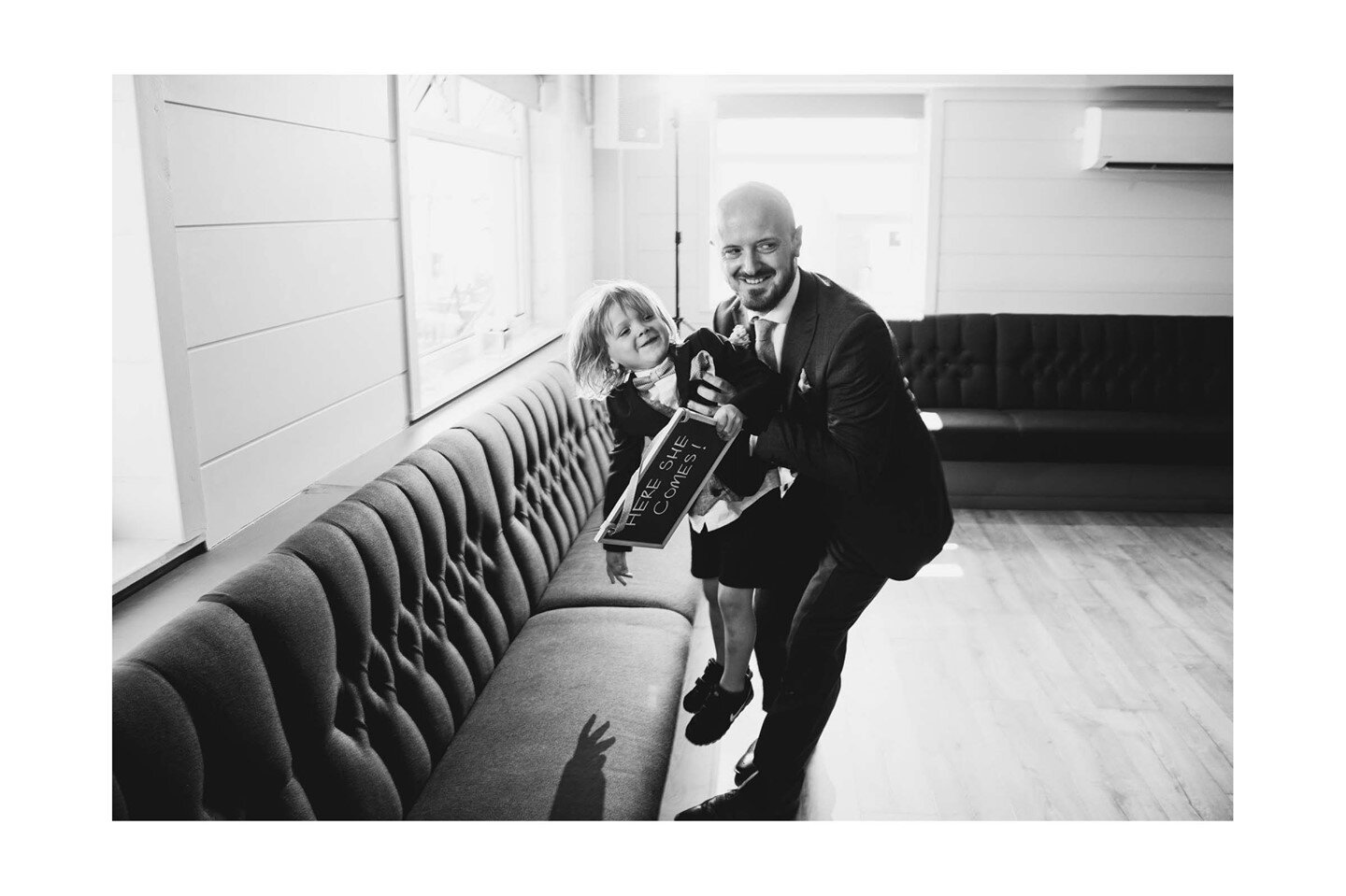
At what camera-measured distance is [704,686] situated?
2012 mm

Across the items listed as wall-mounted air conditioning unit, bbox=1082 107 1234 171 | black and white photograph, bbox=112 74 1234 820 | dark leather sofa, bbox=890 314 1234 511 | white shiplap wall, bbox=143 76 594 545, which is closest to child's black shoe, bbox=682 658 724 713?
black and white photograph, bbox=112 74 1234 820

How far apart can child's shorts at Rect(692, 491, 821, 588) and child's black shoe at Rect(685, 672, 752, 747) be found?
25 centimetres

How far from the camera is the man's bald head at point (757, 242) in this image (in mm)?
1352

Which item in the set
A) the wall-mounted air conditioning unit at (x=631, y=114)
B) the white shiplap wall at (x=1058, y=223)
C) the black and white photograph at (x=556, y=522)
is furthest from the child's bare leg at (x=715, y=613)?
the white shiplap wall at (x=1058, y=223)

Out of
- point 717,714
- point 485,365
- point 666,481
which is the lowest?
point 717,714

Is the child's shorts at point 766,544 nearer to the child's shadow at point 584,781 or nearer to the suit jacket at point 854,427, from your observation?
the suit jacket at point 854,427

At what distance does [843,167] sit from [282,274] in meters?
3.87

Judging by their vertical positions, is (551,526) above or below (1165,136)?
below

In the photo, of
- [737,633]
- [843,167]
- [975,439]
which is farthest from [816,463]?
[843,167]

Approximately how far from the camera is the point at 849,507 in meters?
1.63

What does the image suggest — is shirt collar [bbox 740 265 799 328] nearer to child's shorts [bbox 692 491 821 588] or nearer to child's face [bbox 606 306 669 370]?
child's face [bbox 606 306 669 370]

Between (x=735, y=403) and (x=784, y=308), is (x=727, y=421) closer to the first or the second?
(x=735, y=403)

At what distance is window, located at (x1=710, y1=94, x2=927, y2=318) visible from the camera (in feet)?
16.4

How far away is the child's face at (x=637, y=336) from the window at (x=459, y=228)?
3.82 feet
